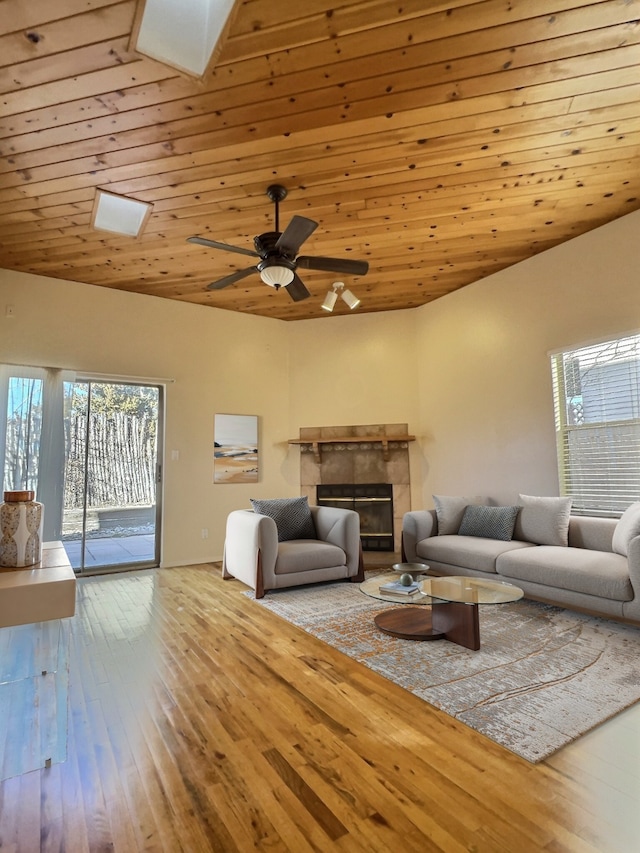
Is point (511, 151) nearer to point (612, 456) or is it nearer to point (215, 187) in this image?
point (215, 187)

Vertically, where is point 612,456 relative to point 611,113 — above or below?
below

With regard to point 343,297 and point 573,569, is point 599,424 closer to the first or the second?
point 573,569

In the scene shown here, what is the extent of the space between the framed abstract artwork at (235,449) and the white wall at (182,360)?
95 millimetres

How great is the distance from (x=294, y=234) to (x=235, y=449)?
343cm

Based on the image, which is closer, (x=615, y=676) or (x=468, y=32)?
(x=468, y=32)

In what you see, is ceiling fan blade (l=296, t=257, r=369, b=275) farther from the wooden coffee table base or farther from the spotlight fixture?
the wooden coffee table base

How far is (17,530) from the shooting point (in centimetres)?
162

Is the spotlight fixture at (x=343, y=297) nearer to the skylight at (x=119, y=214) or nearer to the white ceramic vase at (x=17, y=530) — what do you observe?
the skylight at (x=119, y=214)

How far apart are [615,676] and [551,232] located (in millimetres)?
3568

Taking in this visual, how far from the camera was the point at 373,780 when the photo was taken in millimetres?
1639

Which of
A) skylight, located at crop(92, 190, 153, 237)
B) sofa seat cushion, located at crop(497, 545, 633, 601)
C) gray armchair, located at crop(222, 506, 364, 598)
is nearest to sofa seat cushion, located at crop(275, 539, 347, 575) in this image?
gray armchair, located at crop(222, 506, 364, 598)

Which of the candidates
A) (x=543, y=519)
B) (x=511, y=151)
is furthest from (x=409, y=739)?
(x=511, y=151)

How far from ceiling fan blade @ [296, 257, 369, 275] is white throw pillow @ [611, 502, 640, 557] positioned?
254cm

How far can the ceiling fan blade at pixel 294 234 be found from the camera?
265 cm
